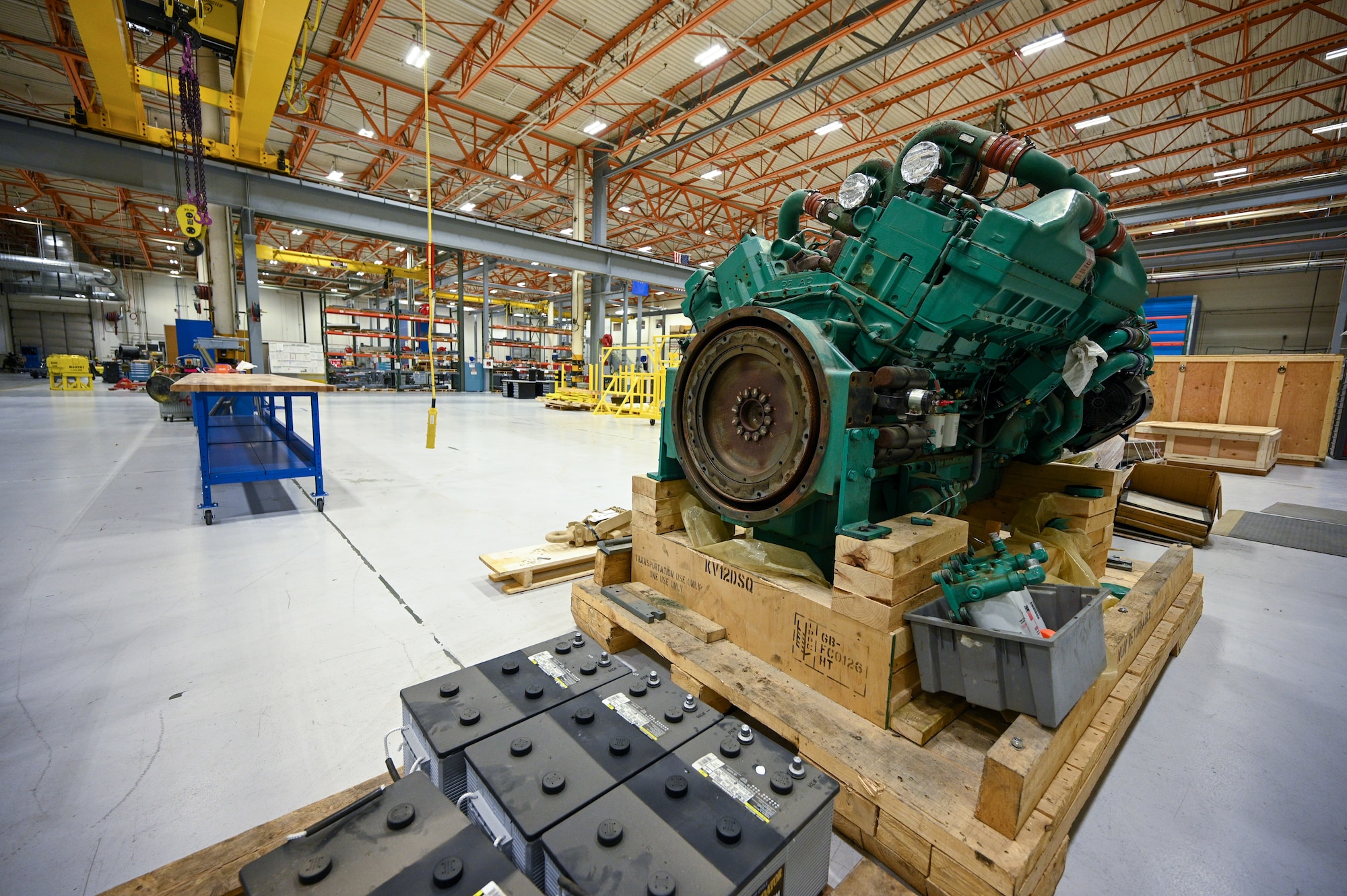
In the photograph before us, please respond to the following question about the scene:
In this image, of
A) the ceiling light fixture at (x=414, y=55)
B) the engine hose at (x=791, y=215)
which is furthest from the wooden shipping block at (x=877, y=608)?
the ceiling light fixture at (x=414, y=55)

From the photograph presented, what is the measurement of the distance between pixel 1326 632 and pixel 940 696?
269 cm

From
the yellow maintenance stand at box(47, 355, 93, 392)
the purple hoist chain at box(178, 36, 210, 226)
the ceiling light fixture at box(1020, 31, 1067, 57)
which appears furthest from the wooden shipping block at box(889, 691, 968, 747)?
the yellow maintenance stand at box(47, 355, 93, 392)

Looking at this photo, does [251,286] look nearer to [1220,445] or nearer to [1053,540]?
[1053,540]

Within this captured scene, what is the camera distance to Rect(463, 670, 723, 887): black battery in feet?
2.98

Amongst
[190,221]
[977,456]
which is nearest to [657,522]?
[977,456]

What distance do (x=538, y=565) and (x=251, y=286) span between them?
363 inches

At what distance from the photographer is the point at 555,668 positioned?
134 cm

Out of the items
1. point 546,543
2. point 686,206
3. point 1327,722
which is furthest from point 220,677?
point 686,206

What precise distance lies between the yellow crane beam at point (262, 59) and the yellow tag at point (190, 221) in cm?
147

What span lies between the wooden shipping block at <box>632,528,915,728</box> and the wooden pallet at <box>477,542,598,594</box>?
0.89m

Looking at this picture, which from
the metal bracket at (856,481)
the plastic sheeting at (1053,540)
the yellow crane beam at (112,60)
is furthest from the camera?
the yellow crane beam at (112,60)

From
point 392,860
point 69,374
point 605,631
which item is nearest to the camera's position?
point 392,860

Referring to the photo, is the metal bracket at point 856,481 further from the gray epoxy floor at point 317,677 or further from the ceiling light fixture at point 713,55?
the ceiling light fixture at point 713,55

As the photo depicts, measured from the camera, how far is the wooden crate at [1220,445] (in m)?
7.57
